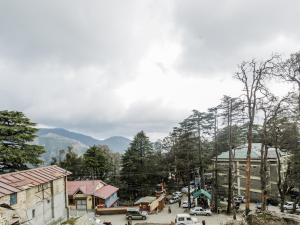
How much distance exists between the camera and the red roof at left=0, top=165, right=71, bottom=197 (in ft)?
84.2

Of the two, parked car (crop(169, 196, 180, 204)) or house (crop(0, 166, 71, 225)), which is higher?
house (crop(0, 166, 71, 225))

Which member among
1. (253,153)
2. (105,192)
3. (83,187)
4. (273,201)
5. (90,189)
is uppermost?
(253,153)

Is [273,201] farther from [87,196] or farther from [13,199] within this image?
[13,199]

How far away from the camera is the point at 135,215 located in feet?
142

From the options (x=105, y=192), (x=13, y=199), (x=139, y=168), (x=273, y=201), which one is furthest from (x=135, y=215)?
(x=273, y=201)

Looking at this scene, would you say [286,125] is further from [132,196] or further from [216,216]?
[132,196]

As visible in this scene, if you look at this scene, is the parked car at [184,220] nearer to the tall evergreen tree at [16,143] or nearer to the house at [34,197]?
the house at [34,197]

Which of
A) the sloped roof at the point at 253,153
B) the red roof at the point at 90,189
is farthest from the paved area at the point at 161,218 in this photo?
the sloped roof at the point at 253,153

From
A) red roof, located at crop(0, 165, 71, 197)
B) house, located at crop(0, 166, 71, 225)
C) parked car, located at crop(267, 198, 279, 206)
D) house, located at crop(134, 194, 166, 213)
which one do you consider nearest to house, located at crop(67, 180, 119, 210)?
house, located at crop(134, 194, 166, 213)

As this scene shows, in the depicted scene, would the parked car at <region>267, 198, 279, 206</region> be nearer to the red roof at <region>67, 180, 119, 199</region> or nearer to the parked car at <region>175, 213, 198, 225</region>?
the parked car at <region>175, 213, 198, 225</region>

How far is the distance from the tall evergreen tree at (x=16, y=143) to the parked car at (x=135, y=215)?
13.6 meters

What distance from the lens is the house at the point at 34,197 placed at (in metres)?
24.8

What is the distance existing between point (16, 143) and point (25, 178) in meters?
14.9

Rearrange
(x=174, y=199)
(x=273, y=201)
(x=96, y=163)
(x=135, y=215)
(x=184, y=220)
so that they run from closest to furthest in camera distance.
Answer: (x=184, y=220) < (x=135, y=215) < (x=273, y=201) < (x=174, y=199) < (x=96, y=163)
